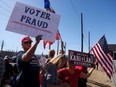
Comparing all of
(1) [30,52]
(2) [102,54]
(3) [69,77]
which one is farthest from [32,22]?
(2) [102,54]

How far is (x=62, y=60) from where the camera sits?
15.5ft

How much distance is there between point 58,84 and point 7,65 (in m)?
6.25

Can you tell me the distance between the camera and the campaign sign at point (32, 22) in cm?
441

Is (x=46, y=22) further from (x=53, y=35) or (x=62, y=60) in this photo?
(x=62, y=60)

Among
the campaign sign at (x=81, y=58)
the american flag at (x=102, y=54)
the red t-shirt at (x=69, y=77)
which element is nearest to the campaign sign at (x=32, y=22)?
the red t-shirt at (x=69, y=77)

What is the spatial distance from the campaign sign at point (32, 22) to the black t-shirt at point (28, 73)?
43 cm

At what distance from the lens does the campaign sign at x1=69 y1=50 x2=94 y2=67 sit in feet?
19.1

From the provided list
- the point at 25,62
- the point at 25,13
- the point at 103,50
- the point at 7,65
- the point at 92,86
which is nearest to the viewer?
the point at 25,62

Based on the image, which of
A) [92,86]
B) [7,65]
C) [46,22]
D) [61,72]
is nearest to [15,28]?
[46,22]

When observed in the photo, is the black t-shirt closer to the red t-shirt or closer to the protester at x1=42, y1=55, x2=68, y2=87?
the protester at x1=42, y1=55, x2=68, y2=87

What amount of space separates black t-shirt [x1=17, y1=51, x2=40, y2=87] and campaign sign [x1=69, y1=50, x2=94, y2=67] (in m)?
1.57

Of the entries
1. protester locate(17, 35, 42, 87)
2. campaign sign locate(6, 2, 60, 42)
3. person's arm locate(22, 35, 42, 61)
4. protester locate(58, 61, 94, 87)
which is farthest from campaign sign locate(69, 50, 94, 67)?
person's arm locate(22, 35, 42, 61)

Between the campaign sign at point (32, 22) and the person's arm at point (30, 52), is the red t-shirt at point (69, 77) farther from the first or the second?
the person's arm at point (30, 52)

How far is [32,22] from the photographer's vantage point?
4.51 metres
